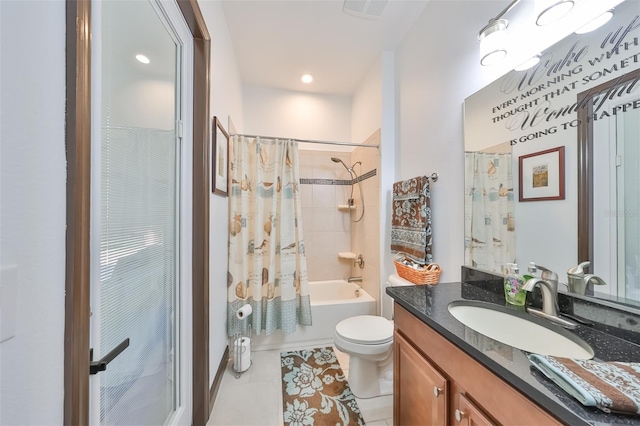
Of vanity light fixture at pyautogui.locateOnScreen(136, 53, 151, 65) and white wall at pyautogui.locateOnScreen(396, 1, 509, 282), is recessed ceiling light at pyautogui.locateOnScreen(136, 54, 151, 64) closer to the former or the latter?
vanity light fixture at pyautogui.locateOnScreen(136, 53, 151, 65)

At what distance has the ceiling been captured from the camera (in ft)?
5.81

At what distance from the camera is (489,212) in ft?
4.25

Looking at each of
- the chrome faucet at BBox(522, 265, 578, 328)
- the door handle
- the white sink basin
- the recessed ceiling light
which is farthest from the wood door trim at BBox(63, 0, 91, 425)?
the chrome faucet at BBox(522, 265, 578, 328)

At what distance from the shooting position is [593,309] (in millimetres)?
849

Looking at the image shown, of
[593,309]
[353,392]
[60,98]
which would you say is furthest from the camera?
[353,392]

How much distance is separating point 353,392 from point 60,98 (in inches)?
79.8

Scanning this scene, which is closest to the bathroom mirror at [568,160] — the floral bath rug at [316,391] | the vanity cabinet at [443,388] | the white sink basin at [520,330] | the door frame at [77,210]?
the white sink basin at [520,330]

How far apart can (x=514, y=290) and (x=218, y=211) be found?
1.75 meters

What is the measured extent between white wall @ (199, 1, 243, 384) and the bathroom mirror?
63.5 inches

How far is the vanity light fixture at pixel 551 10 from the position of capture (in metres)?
0.93

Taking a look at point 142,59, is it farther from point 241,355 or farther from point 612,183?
point 241,355

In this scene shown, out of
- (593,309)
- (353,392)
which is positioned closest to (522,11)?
(593,309)

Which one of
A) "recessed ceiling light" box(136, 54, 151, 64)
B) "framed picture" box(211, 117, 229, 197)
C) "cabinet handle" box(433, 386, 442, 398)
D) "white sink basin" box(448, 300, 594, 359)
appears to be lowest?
"cabinet handle" box(433, 386, 442, 398)

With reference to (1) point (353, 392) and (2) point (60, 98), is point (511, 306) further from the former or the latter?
(2) point (60, 98)
